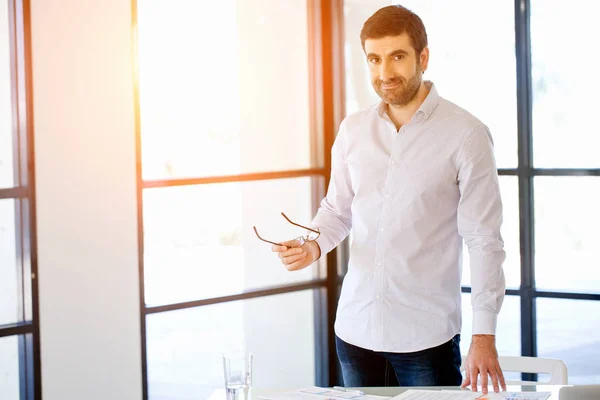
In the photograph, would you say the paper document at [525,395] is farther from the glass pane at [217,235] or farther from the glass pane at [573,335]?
the glass pane at [217,235]

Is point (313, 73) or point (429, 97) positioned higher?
point (313, 73)

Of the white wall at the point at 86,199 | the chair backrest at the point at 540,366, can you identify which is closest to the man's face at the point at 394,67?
the chair backrest at the point at 540,366

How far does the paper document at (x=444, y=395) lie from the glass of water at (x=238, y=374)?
13.9 inches

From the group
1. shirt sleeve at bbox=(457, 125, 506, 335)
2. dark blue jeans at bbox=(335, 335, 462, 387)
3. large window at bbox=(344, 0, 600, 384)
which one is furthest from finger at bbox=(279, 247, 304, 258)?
large window at bbox=(344, 0, 600, 384)

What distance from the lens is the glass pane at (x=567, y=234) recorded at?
12.4ft

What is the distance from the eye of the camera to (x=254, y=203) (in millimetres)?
4102

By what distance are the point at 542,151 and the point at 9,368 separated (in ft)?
8.29

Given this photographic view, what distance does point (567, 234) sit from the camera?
12.5 feet

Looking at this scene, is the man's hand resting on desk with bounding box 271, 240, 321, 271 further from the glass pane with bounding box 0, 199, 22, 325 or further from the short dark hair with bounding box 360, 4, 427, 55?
the glass pane with bounding box 0, 199, 22, 325

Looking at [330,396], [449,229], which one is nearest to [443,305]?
[449,229]

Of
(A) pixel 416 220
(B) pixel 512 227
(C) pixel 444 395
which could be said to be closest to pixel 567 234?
(B) pixel 512 227

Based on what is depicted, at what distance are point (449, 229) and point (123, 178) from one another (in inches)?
66.1

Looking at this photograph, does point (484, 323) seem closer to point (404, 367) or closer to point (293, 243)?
point (404, 367)

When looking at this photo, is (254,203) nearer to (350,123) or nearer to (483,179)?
(350,123)
